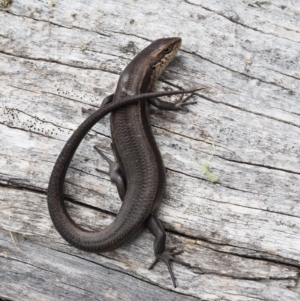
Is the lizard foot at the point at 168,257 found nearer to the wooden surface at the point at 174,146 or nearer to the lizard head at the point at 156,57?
the wooden surface at the point at 174,146

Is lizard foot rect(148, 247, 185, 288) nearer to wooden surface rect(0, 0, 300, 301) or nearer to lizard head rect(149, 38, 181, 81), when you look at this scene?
wooden surface rect(0, 0, 300, 301)

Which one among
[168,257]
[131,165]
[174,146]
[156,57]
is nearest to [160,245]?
[168,257]

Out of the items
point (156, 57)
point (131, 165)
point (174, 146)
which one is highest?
point (156, 57)

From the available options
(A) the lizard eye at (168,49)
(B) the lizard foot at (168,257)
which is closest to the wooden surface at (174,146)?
(B) the lizard foot at (168,257)

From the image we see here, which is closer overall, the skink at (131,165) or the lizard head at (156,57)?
the skink at (131,165)

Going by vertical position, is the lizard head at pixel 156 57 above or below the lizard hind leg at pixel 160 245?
above

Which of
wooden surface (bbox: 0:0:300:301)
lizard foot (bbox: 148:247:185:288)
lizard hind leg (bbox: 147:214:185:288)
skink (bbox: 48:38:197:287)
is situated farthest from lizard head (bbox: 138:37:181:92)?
lizard foot (bbox: 148:247:185:288)

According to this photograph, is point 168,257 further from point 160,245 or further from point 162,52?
point 162,52
